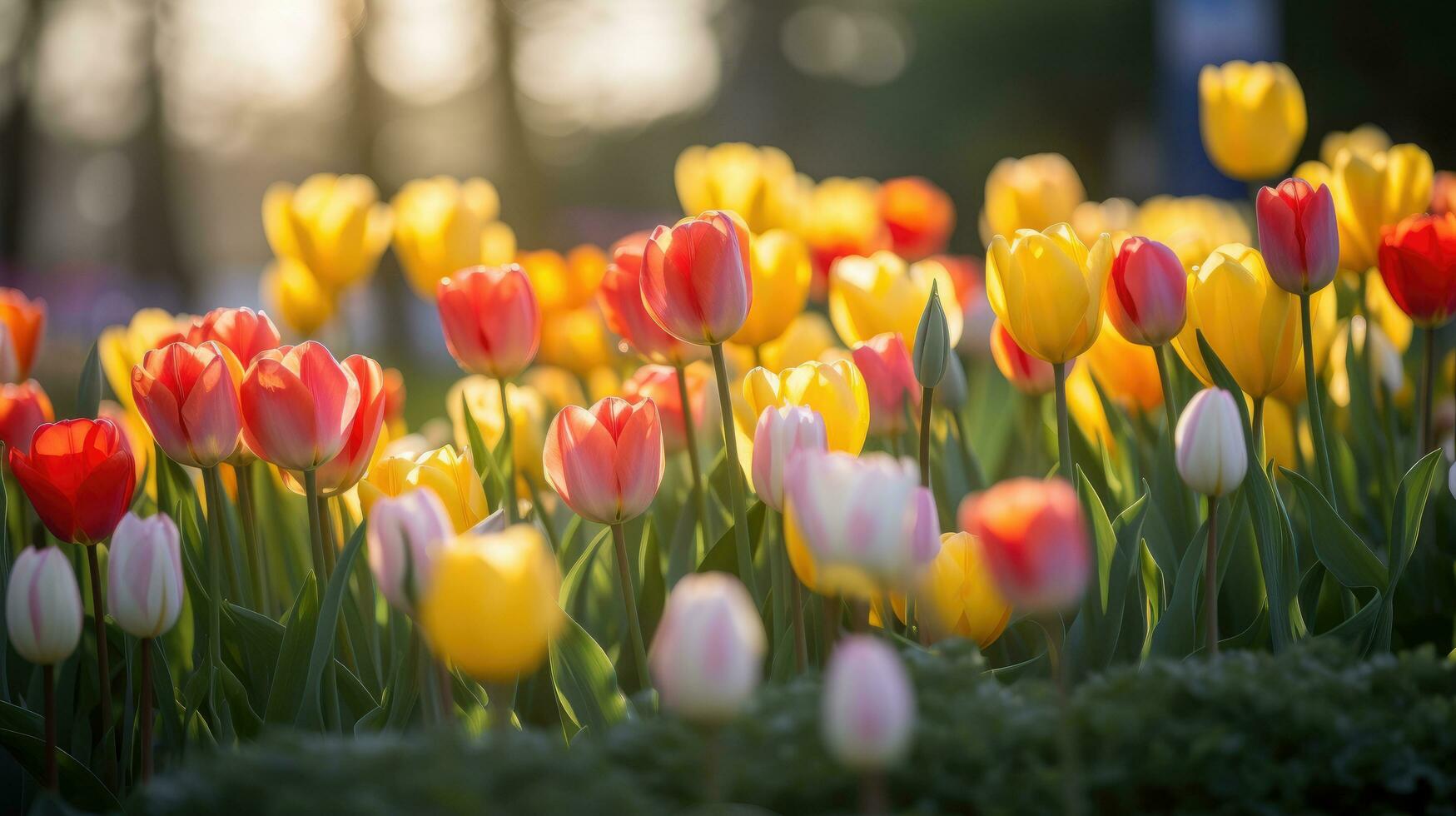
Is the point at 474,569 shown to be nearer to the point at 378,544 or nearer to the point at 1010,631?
the point at 378,544

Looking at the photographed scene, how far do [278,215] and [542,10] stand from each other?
10065 millimetres

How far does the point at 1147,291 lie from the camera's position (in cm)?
161

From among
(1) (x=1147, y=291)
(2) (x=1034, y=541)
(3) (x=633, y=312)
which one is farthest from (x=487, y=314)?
(2) (x=1034, y=541)

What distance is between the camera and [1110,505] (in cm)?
200

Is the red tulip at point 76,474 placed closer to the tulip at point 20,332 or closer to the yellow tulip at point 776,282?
the tulip at point 20,332

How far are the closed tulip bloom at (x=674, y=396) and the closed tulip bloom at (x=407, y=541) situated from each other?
3.13 ft

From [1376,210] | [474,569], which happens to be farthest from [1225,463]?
[1376,210]

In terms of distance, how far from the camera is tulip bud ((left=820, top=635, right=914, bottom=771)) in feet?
2.82

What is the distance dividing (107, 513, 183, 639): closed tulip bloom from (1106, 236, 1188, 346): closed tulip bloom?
1203 millimetres

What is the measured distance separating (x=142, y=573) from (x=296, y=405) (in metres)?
0.25

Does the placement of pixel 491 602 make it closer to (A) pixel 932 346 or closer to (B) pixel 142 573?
(B) pixel 142 573

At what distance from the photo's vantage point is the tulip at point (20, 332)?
7.15 feet

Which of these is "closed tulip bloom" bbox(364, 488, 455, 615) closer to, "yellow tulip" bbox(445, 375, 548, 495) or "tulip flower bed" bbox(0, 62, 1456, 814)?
"tulip flower bed" bbox(0, 62, 1456, 814)

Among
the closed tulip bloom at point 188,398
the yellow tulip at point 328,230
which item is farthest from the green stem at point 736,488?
the yellow tulip at point 328,230
